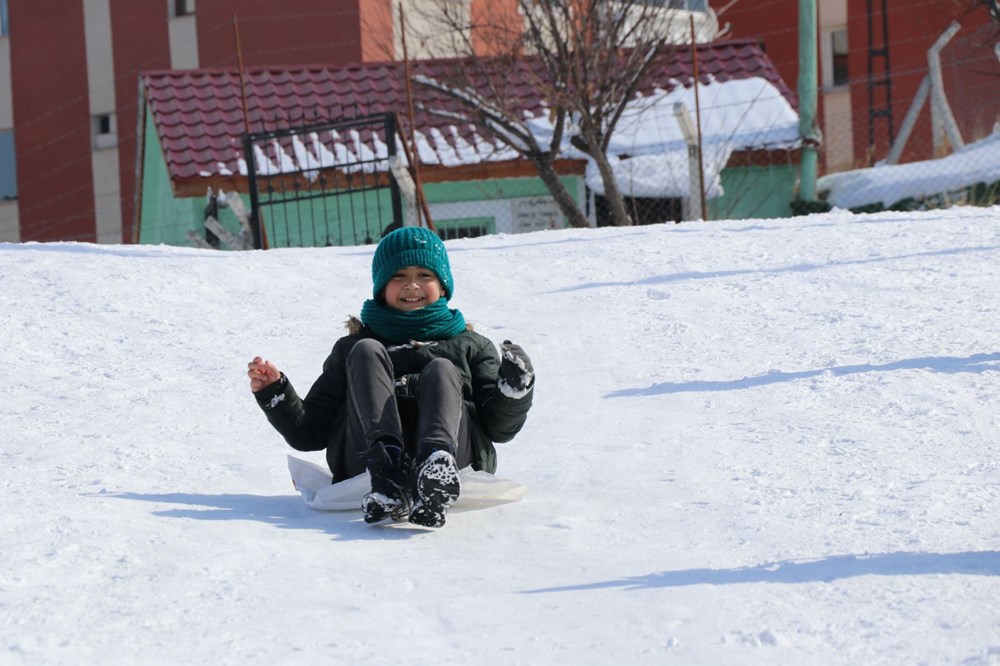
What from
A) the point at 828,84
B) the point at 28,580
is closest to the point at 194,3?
the point at 828,84

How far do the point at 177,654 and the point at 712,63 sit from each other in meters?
15.3

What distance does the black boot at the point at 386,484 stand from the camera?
373 centimetres

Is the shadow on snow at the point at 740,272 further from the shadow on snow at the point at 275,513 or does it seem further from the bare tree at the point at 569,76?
the bare tree at the point at 569,76

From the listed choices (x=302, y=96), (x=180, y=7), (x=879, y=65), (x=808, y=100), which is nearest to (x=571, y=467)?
(x=808, y=100)

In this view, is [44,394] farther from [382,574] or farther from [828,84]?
[828,84]

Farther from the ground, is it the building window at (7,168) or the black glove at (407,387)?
the building window at (7,168)

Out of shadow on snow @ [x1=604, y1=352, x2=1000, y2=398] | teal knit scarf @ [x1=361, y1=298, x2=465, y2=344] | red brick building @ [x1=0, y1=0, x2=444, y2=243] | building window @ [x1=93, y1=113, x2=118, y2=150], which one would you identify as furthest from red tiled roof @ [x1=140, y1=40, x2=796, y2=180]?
teal knit scarf @ [x1=361, y1=298, x2=465, y2=344]

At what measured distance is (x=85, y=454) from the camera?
182 inches

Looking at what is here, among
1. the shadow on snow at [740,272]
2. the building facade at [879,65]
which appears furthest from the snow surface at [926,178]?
the shadow on snow at [740,272]

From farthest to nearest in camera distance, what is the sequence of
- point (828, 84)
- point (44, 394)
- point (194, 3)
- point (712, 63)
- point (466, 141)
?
point (828, 84)
point (194, 3)
point (712, 63)
point (466, 141)
point (44, 394)

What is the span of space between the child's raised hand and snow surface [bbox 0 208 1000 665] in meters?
0.33

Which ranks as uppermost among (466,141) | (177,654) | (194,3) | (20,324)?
(194,3)

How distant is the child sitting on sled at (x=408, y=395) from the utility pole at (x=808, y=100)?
10924mm

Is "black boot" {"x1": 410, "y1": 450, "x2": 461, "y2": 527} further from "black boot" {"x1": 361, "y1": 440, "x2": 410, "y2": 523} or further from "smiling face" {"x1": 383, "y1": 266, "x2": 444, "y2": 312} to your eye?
"smiling face" {"x1": 383, "y1": 266, "x2": 444, "y2": 312}
